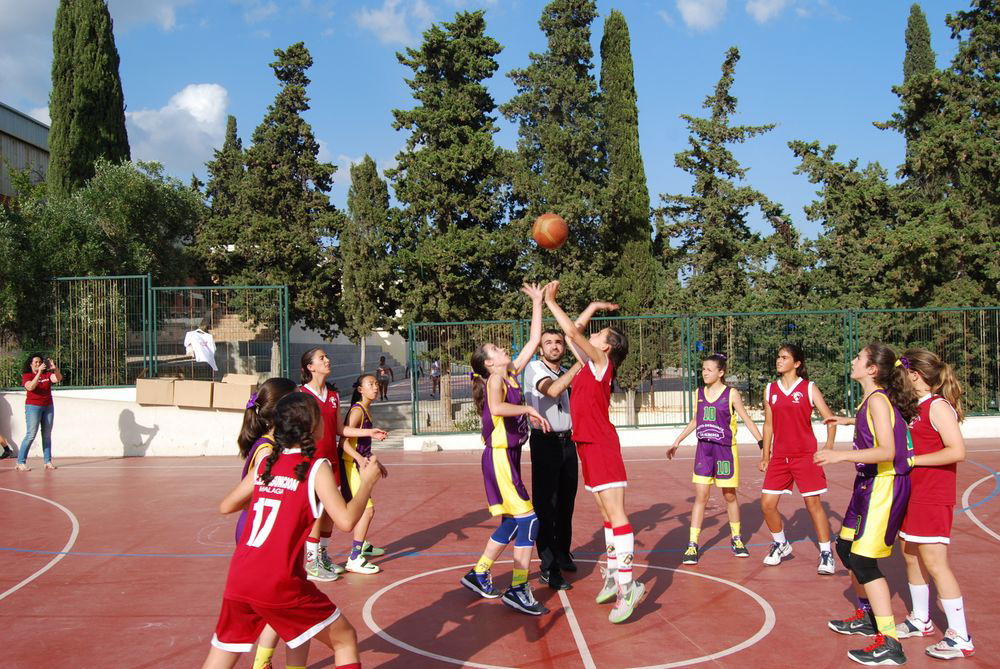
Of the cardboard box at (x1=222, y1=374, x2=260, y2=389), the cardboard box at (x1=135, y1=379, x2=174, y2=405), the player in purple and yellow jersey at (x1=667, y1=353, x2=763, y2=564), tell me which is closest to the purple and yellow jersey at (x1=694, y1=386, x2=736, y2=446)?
the player in purple and yellow jersey at (x1=667, y1=353, x2=763, y2=564)

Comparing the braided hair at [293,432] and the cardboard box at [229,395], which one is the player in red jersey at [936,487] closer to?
the braided hair at [293,432]

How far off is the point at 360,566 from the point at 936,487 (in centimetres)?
443

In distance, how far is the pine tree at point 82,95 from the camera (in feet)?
74.1

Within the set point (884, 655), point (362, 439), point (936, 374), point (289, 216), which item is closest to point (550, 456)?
point (362, 439)

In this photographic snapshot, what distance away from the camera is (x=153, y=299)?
15.0 meters

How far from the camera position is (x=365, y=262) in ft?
75.3

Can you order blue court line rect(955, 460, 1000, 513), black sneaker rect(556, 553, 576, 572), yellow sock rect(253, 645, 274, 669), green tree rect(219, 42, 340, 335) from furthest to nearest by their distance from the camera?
green tree rect(219, 42, 340, 335), blue court line rect(955, 460, 1000, 513), black sneaker rect(556, 553, 576, 572), yellow sock rect(253, 645, 274, 669)

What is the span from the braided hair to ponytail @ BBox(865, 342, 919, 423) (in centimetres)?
344

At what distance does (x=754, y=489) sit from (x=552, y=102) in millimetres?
16599

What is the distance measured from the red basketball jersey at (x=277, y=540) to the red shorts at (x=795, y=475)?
440cm

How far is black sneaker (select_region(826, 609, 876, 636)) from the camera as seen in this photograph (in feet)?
15.9

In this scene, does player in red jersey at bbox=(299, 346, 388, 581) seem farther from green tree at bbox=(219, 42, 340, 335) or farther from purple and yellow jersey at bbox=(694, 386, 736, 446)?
green tree at bbox=(219, 42, 340, 335)

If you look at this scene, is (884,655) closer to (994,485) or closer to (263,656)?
(263,656)

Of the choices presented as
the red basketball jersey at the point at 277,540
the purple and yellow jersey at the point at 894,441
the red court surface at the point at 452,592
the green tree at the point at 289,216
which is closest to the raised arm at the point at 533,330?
the red court surface at the point at 452,592
